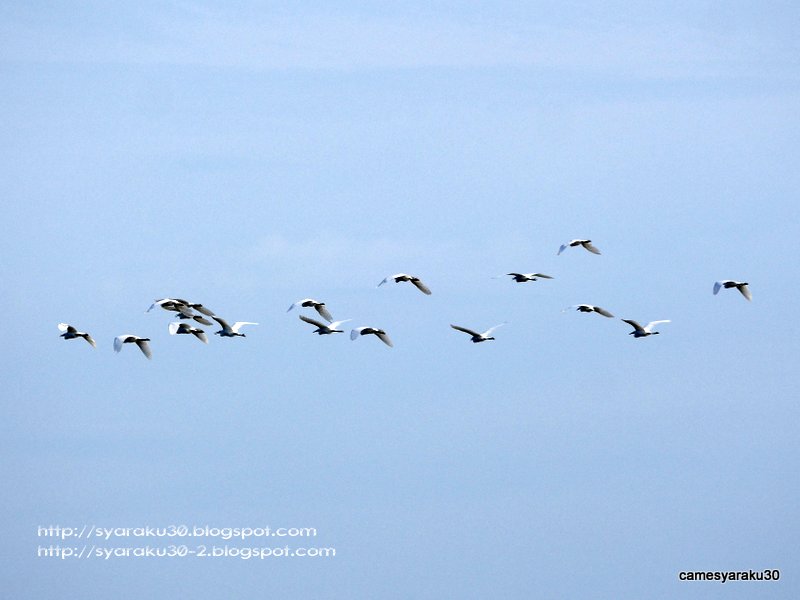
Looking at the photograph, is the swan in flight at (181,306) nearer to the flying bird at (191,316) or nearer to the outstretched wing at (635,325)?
the flying bird at (191,316)

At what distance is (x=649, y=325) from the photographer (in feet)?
418

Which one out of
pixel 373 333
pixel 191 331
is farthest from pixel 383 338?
pixel 191 331

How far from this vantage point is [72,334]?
119375 mm

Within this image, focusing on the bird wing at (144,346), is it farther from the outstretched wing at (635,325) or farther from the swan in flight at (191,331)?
the outstretched wing at (635,325)

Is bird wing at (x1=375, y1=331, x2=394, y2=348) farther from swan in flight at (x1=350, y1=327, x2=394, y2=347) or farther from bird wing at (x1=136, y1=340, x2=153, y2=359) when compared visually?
bird wing at (x1=136, y1=340, x2=153, y2=359)

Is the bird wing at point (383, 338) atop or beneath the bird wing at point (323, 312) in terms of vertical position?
beneath

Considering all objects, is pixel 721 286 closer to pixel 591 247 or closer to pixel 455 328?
pixel 591 247

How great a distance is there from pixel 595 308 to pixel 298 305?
21.7m

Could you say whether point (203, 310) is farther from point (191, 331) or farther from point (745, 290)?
point (745, 290)

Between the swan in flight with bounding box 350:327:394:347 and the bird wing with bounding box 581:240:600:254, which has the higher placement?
the bird wing with bounding box 581:240:600:254

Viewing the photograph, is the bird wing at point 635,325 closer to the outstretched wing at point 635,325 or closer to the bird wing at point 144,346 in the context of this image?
the outstretched wing at point 635,325

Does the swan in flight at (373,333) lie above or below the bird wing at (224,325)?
below

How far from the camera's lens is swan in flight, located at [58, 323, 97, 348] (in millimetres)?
118812

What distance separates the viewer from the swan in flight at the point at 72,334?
119 m
